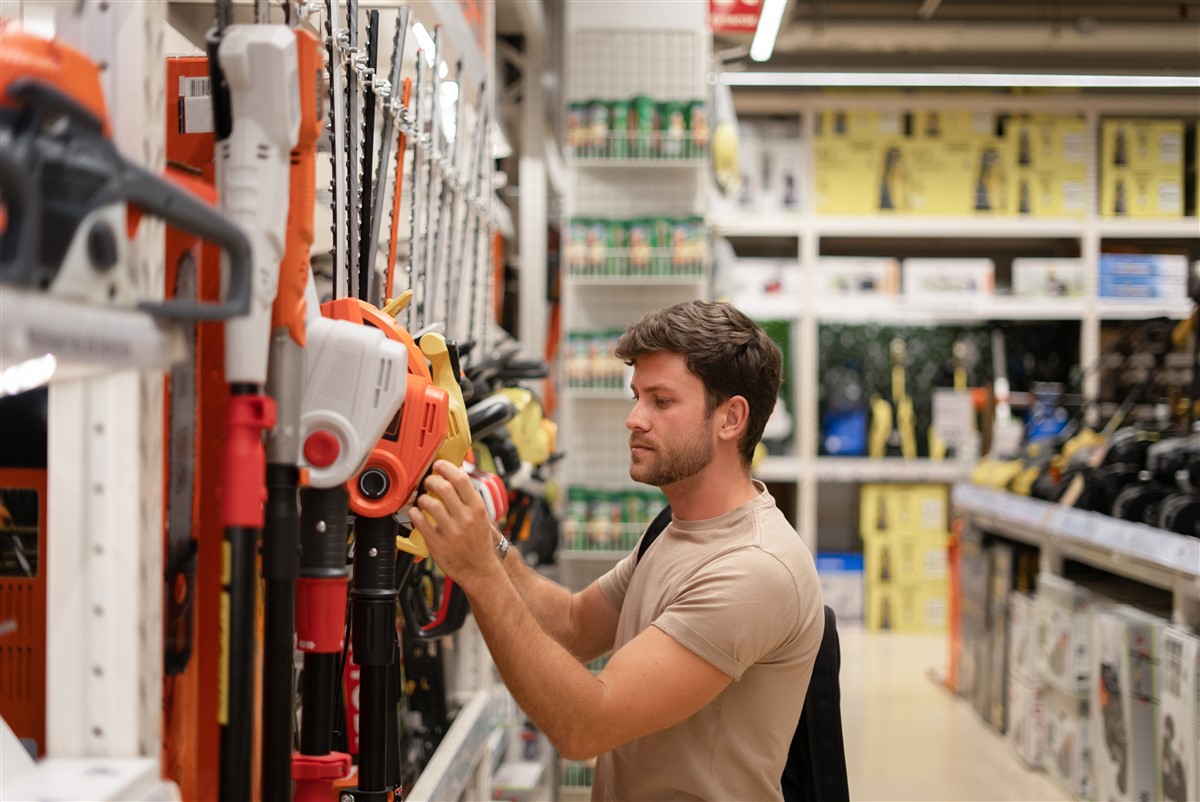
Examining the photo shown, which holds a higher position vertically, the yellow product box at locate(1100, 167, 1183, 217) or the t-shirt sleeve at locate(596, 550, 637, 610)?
the yellow product box at locate(1100, 167, 1183, 217)

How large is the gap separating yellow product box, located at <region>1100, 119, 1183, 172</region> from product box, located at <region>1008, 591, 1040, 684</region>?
4481 mm

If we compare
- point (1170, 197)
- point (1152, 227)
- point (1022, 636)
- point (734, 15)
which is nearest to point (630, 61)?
point (734, 15)

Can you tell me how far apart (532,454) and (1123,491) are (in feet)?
8.85

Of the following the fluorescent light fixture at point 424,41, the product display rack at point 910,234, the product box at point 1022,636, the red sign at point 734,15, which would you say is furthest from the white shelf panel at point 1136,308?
the fluorescent light fixture at point 424,41

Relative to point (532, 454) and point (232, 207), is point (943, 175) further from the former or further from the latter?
point (232, 207)

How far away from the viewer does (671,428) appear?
1817 mm

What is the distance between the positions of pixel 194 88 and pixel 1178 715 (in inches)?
135

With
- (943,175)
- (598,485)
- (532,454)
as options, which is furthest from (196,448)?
(943,175)

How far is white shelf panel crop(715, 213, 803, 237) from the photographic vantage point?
27.3 ft

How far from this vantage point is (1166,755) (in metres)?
3.50

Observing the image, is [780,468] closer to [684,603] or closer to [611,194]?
[611,194]

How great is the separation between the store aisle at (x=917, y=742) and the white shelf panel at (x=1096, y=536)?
1.04 metres

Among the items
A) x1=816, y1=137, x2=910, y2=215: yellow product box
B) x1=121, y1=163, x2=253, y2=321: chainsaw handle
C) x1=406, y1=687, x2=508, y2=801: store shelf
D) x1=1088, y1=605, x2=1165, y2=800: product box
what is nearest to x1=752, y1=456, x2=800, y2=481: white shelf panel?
x1=816, y1=137, x2=910, y2=215: yellow product box

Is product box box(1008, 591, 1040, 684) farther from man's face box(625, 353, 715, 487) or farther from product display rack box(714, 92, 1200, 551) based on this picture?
man's face box(625, 353, 715, 487)
